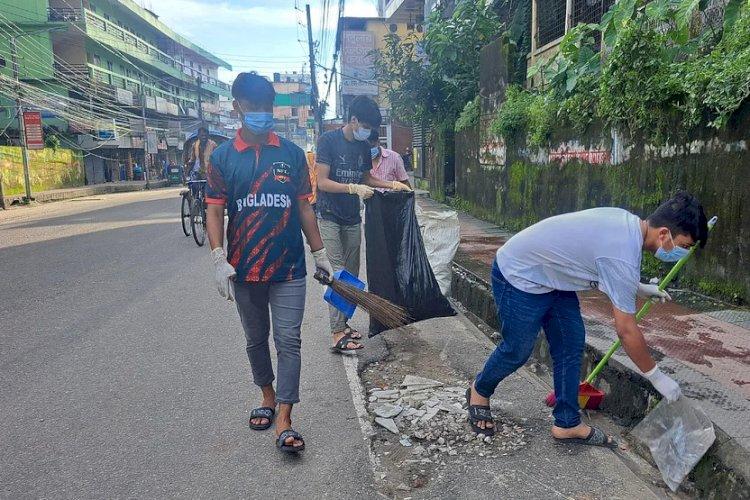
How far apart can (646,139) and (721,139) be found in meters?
1.01

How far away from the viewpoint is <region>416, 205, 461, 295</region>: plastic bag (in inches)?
195

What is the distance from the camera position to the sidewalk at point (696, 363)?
2547 millimetres

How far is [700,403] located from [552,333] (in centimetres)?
77

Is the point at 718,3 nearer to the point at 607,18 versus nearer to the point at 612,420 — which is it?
the point at 607,18

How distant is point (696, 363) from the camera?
336 centimetres

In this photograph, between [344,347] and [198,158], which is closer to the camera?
[344,347]

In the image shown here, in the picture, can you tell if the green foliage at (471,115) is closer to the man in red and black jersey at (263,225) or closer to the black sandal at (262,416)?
the man in red and black jersey at (263,225)

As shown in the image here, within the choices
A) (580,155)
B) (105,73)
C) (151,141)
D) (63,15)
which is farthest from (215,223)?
(105,73)

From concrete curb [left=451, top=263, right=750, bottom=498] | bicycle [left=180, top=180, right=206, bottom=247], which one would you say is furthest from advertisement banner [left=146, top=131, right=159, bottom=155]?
concrete curb [left=451, top=263, right=750, bottom=498]

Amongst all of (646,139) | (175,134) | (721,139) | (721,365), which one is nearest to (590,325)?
(721,365)

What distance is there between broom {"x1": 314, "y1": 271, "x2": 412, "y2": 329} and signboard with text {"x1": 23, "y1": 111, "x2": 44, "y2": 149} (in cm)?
2097

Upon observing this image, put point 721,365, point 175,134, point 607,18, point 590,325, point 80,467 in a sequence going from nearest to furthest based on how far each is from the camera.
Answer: point 80,467 < point 721,365 < point 590,325 < point 607,18 < point 175,134

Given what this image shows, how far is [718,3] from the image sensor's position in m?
5.37

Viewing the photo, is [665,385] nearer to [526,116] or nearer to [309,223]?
[309,223]
